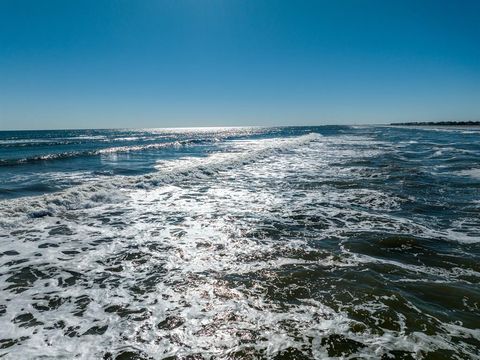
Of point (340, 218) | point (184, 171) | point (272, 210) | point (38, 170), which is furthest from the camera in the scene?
point (38, 170)

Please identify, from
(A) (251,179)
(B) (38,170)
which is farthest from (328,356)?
(B) (38,170)

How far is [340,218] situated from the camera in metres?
9.62

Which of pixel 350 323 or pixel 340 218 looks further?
pixel 340 218

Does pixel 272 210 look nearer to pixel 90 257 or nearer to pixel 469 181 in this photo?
pixel 90 257

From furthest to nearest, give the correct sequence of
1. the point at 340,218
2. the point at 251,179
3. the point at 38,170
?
the point at 38,170 → the point at 251,179 → the point at 340,218

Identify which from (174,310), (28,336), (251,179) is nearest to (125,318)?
(174,310)

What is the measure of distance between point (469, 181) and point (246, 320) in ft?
48.9

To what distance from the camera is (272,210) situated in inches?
426

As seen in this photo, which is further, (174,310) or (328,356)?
(174,310)

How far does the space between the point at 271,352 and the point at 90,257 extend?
4839 millimetres

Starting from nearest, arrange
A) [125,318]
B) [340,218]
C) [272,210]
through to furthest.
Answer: [125,318] → [340,218] → [272,210]

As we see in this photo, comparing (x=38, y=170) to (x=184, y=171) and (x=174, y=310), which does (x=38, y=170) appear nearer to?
(x=184, y=171)

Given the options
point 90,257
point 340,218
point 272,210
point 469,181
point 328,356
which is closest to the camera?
point 328,356

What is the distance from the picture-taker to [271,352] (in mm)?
3971
